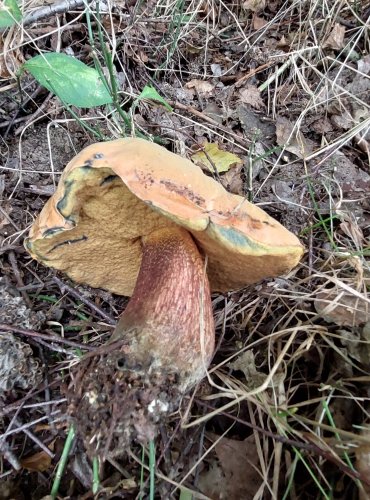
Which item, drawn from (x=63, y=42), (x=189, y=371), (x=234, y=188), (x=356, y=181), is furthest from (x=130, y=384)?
(x=63, y=42)

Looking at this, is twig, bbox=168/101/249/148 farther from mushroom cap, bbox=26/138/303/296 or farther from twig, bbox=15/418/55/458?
twig, bbox=15/418/55/458

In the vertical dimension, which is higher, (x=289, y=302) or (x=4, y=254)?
(x=4, y=254)

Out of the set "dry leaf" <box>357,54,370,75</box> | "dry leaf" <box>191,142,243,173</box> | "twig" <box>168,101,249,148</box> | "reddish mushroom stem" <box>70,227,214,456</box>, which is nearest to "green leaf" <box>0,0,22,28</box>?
"twig" <box>168,101,249,148</box>

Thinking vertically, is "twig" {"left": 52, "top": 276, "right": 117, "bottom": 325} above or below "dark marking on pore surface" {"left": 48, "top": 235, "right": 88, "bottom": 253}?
below

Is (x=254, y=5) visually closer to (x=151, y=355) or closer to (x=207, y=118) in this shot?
(x=207, y=118)

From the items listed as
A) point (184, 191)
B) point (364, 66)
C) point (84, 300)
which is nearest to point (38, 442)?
point (84, 300)

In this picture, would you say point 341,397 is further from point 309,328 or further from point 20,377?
point 20,377

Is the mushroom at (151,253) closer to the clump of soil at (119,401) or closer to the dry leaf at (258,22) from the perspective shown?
the clump of soil at (119,401)
